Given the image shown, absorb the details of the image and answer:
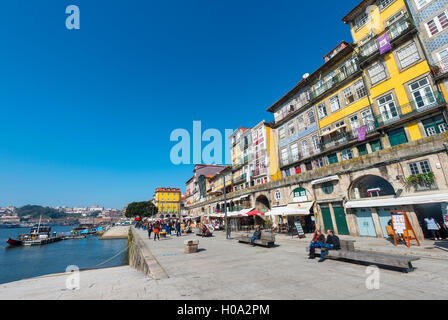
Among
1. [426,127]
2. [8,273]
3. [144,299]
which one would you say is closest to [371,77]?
[426,127]

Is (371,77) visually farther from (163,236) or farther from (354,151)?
(163,236)

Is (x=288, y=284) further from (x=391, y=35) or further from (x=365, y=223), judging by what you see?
(x=391, y=35)

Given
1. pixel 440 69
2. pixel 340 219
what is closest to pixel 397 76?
pixel 440 69

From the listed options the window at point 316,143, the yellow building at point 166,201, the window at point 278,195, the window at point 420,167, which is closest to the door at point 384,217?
the window at point 420,167

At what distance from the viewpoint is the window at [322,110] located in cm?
2494

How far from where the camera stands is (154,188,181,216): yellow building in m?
106

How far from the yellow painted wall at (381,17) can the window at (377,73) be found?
3697 millimetres

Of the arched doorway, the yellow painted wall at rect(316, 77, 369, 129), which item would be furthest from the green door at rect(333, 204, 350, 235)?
the yellow painted wall at rect(316, 77, 369, 129)

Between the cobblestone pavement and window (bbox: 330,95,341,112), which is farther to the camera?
window (bbox: 330,95,341,112)

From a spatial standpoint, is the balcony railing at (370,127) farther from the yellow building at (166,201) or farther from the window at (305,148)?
the yellow building at (166,201)

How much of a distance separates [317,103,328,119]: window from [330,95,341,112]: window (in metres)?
0.83

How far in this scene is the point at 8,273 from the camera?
2145 centimetres

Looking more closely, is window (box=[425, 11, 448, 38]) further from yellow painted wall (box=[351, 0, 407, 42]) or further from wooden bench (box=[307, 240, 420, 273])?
wooden bench (box=[307, 240, 420, 273])
